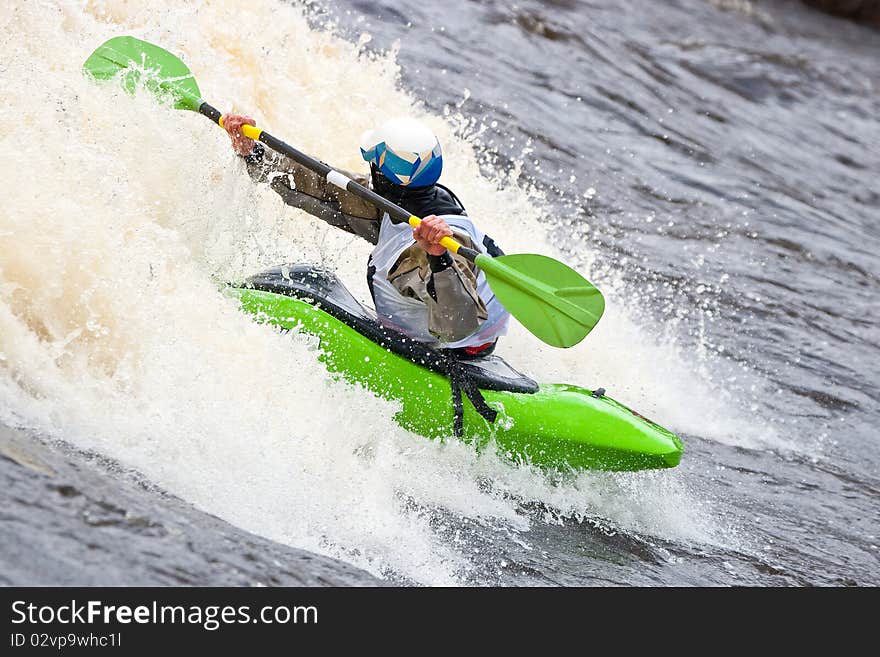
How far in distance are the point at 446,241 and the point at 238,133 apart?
1188 millimetres

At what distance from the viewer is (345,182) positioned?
178 inches

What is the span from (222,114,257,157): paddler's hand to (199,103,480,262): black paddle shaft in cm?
7

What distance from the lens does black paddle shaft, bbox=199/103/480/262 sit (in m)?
4.34

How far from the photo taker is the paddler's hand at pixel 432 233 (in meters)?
4.18

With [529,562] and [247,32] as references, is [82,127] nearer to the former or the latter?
[529,562]

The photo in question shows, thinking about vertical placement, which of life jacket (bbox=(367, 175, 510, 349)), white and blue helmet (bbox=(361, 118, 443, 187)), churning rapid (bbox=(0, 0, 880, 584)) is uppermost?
white and blue helmet (bbox=(361, 118, 443, 187))

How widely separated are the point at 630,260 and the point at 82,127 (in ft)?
16.7

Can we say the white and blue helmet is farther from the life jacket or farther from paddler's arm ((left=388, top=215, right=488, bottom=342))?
paddler's arm ((left=388, top=215, right=488, bottom=342))

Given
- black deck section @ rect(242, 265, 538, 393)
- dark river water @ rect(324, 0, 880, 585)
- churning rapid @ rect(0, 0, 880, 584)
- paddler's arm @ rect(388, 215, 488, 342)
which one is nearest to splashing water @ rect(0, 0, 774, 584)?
churning rapid @ rect(0, 0, 880, 584)

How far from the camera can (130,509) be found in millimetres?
3314

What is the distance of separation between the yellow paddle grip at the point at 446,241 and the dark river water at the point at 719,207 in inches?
43.8

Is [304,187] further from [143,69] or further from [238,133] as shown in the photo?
[143,69]

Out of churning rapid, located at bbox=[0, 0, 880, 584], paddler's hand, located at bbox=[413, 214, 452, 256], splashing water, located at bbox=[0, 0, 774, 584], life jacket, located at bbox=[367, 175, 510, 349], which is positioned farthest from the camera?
life jacket, located at bbox=[367, 175, 510, 349]
